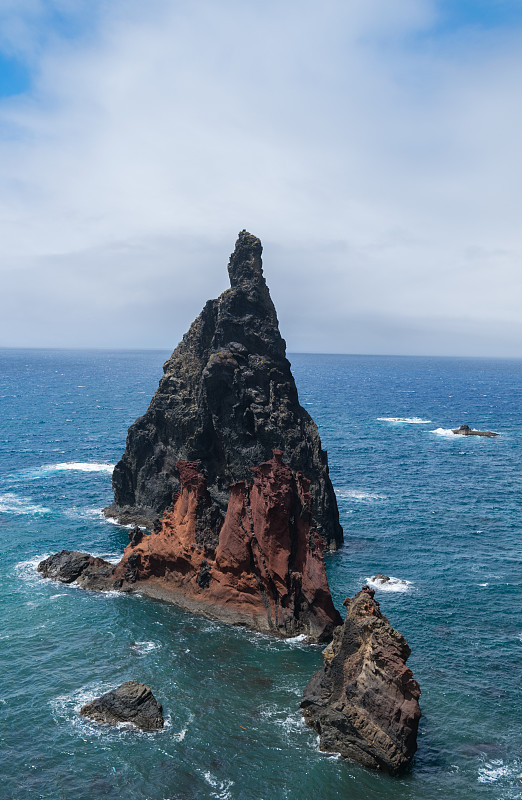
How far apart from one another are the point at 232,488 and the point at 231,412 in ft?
41.4

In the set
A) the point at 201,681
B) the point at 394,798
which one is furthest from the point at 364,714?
the point at 201,681

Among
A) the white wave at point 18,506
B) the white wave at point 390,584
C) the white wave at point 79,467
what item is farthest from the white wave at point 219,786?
the white wave at point 79,467

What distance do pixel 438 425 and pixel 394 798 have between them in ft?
476

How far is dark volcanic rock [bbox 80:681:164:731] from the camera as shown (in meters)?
42.3

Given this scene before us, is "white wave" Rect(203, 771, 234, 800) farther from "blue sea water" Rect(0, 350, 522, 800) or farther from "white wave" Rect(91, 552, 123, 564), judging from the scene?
"white wave" Rect(91, 552, 123, 564)

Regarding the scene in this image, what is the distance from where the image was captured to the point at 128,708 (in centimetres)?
4300

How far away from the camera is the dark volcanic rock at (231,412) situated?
73.4 metres

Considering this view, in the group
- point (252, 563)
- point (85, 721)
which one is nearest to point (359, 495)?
point (252, 563)

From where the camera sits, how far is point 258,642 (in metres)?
54.2

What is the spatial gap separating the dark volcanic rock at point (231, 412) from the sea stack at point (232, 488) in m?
0.14

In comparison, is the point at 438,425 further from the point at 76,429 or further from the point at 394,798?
the point at 394,798

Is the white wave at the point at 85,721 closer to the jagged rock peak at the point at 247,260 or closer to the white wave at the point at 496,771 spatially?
the white wave at the point at 496,771

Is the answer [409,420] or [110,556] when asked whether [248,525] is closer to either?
[110,556]

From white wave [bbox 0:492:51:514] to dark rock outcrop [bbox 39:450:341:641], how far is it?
74.4 feet
